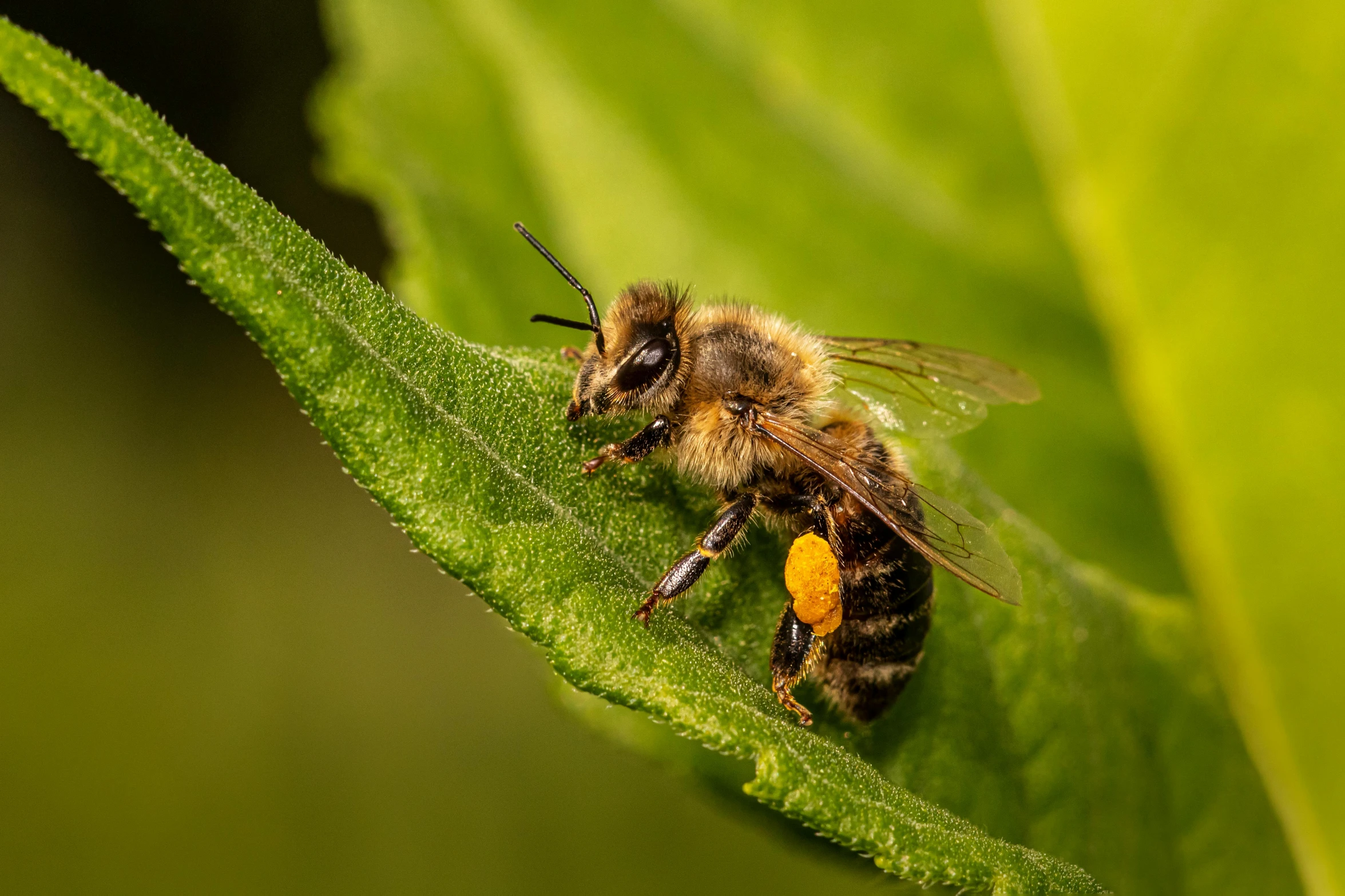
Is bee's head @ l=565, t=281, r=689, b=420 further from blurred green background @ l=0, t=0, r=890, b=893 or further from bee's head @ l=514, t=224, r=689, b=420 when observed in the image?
blurred green background @ l=0, t=0, r=890, b=893

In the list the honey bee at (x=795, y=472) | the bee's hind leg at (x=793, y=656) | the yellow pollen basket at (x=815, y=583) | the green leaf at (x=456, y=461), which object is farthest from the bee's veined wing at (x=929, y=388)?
the green leaf at (x=456, y=461)

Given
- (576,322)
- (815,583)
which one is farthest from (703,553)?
(576,322)

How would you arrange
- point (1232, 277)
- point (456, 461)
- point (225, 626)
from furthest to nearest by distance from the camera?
point (225, 626)
point (1232, 277)
point (456, 461)

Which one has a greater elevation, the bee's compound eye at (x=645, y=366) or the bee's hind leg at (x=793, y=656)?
the bee's compound eye at (x=645, y=366)

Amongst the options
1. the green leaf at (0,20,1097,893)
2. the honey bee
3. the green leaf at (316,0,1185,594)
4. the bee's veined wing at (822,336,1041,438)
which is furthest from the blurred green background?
the green leaf at (0,20,1097,893)

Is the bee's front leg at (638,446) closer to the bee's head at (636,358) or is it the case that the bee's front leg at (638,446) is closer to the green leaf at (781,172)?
the bee's head at (636,358)

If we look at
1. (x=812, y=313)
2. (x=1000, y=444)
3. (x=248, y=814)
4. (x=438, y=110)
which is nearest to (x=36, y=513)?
(x=248, y=814)

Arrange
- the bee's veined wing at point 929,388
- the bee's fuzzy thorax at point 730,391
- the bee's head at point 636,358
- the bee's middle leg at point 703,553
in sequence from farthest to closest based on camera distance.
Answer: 1. the bee's veined wing at point 929,388
2. the bee's fuzzy thorax at point 730,391
3. the bee's head at point 636,358
4. the bee's middle leg at point 703,553

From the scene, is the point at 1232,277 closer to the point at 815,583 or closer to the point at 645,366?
the point at 815,583
